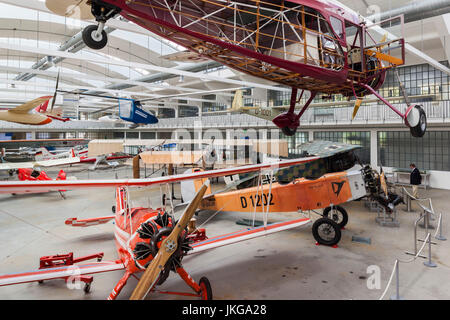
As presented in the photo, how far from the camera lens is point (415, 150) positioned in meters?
14.4

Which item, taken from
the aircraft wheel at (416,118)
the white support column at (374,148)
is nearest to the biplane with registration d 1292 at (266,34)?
the aircraft wheel at (416,118)

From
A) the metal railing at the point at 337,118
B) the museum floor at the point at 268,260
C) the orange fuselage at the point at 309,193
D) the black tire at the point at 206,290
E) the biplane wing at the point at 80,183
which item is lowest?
the museum floor at the point at 268,260

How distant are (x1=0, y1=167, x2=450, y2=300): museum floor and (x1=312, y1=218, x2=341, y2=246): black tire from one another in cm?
19

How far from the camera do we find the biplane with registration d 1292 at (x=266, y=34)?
9.15ft

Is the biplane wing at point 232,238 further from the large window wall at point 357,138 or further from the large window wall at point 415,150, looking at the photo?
the large window wall at point 357,138

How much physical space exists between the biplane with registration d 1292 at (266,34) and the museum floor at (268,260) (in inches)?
107

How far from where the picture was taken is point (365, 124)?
1420 cm

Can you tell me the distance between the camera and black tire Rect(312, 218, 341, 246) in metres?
5.87
